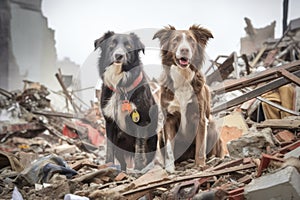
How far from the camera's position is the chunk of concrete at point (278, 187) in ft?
5.43

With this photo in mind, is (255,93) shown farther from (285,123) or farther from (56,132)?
(56,132)

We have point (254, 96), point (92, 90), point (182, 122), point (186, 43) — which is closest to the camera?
point (186, 43)

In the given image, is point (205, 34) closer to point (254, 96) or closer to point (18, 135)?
point (254, 96)

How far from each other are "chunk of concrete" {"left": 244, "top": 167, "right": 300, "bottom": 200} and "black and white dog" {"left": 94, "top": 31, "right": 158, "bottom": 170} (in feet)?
4.08

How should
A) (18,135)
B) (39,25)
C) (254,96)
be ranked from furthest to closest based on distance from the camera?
(39,25), (18,135), (254,96)

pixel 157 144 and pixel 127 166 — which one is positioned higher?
pixel 157 144

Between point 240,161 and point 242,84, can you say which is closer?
point 240,161

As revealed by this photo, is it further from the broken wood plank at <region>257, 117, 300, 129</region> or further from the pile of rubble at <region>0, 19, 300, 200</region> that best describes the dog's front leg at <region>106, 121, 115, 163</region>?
the broken wood plank at <region>257, 117, 300, 129</region>

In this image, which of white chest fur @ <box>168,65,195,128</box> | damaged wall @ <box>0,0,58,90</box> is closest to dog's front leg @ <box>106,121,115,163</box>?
white chest fur @ <box>168,65,195,128</box>

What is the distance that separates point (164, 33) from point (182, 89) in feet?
1.47

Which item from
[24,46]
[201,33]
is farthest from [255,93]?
[24,46]

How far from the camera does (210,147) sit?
2902 millimetres

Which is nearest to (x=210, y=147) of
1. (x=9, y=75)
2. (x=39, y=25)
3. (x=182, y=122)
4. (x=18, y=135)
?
(x=182, y=122)

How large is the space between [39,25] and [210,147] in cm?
498
